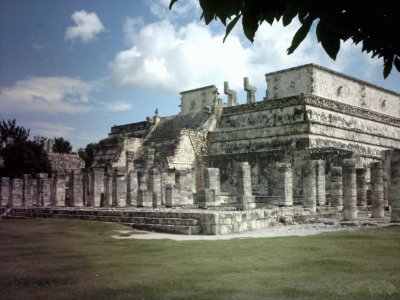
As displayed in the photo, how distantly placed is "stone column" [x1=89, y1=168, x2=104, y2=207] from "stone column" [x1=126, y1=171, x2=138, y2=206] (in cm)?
183

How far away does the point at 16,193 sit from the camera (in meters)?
24.0

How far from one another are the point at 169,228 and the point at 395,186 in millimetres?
6779

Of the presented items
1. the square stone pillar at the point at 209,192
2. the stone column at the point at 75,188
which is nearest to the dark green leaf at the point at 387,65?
the square stone pillar at the point at 209,192

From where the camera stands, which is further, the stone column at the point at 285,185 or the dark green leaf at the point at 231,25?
the stone column at the point at 285,185

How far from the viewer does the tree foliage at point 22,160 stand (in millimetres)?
32438

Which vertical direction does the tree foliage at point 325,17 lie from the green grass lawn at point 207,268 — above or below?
above

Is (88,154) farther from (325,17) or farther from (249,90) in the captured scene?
(325,17)

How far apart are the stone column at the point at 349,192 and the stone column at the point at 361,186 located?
2836 mm

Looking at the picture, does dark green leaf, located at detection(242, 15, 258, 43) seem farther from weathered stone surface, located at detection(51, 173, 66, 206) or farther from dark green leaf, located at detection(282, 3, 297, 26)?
weathered stone surface, located at detection(51, 173, 66, 206)

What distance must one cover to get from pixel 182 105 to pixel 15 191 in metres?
15.9

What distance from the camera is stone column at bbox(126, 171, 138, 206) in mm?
19516

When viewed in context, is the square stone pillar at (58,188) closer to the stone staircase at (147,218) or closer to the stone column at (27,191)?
the stone column at (27,191)

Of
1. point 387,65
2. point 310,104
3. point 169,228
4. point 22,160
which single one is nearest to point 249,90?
point 310,104

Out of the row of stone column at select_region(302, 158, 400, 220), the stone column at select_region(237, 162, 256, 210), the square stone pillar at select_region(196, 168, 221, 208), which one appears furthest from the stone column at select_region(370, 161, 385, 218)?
the square stone pillar at select_region(196, 168, 221, 208)
